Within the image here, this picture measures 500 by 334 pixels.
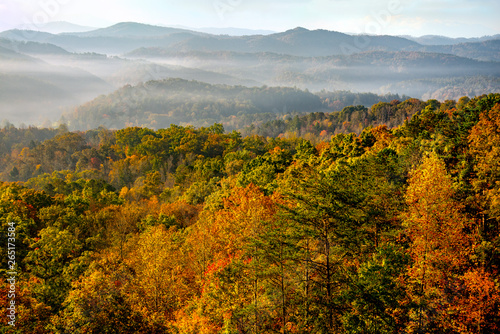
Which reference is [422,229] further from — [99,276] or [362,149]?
[362,149]

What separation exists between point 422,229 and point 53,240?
86.0 feet

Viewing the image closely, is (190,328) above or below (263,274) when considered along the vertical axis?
below

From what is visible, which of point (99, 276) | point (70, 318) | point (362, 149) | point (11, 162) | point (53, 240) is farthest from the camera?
point (11, 162)

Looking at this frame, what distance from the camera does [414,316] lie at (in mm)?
19578

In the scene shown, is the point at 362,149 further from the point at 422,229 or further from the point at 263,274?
the point at 263,274

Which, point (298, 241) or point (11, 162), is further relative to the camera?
point (11, 162)

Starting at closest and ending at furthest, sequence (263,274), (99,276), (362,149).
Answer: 1. (263,274)
2. (99,276)
3. (362,149)

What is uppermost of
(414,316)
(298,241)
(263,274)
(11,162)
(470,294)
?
(298,241)

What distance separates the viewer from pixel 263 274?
61.5ft

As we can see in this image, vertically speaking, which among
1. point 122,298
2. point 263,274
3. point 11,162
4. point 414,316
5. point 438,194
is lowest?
point 11,162

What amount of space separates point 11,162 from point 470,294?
16328cm

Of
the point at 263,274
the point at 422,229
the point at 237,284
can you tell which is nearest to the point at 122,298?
the point at 237,284

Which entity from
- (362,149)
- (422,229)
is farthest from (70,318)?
(362,149)

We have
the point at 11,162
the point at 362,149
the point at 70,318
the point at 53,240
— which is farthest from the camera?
the point at 11,162
